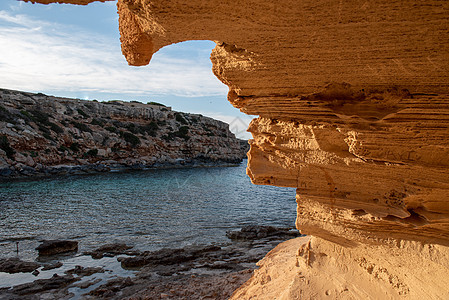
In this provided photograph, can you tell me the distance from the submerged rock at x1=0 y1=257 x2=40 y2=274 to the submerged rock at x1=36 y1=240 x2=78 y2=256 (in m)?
0.98

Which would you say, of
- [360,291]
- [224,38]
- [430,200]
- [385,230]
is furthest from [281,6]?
[360,291]

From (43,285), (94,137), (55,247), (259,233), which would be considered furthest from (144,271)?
(94,137)

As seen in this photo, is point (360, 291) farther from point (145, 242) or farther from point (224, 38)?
point (145, 242)

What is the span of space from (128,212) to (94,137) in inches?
1024

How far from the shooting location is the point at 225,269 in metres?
10.6

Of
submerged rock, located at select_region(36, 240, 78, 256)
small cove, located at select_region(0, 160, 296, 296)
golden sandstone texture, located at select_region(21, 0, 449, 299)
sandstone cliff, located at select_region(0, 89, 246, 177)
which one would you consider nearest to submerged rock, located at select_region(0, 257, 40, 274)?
small cove, located at select_region(0, 160, 296, 296)

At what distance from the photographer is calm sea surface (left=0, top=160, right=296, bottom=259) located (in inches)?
570

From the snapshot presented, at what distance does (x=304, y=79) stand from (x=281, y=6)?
1513mm

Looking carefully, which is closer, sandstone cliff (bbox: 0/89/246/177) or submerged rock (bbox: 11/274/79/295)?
→ submerged rock (bbox: 11/274/79/295)

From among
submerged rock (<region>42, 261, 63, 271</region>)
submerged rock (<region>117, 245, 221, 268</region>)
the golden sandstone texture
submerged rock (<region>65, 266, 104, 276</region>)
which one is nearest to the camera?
the golden sandstone texture

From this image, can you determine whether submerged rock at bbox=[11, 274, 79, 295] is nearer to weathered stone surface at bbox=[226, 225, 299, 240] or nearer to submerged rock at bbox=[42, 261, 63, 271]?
submerged rock at bbox=[42, 261, 63, 271]

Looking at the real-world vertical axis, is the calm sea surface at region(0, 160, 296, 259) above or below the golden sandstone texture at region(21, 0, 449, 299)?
below

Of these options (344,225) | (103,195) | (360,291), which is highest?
(344,225)

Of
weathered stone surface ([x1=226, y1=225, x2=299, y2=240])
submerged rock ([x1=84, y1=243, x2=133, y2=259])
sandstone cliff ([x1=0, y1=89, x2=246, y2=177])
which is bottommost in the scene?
submerged rock ([x1=84, y1=243, x2=133, y2=259])
